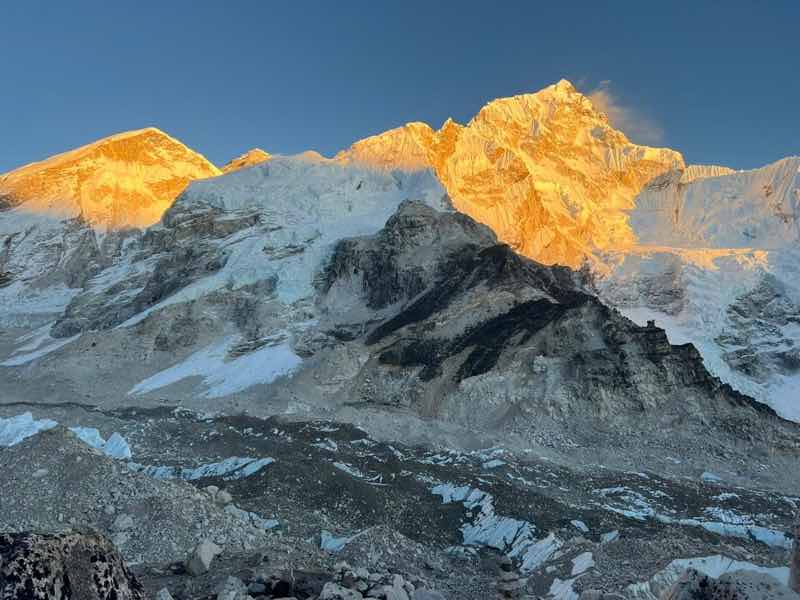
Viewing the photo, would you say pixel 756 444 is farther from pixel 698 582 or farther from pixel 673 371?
pixel 698 582

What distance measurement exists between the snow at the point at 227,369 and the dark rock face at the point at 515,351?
7.22 meters

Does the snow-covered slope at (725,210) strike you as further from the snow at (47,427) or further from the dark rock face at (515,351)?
the snow at (47,427)

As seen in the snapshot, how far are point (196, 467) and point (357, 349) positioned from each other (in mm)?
27659

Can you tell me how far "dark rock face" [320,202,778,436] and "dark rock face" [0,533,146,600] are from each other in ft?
133

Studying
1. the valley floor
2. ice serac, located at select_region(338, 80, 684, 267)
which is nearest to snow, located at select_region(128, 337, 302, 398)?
the valley floor

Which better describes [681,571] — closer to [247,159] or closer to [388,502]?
[388,502]

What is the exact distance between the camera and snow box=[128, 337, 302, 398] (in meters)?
59.3

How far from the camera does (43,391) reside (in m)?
61.6

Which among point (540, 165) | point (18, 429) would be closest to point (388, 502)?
point (18, 429)

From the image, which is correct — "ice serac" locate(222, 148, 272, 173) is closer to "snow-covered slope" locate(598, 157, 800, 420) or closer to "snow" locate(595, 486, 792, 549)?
"snow-covered slope" locate(598, 157, 800, 420)

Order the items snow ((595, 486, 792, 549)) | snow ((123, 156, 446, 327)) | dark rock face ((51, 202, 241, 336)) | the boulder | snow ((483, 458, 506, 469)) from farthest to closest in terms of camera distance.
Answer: dark rock face ((51, 202, 241, 336)) → snow ((123, 156, 446, 327)) → snow ((483, 458, 506, 469)) → snow ((595, 486, 792, 549)) → the boulder

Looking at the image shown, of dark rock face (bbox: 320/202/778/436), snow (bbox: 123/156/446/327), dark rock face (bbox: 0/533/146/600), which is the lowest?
dark rock face (bbox: 0/533/146/600)

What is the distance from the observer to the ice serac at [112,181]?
456 feet

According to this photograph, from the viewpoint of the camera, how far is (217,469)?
30047mm
